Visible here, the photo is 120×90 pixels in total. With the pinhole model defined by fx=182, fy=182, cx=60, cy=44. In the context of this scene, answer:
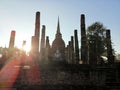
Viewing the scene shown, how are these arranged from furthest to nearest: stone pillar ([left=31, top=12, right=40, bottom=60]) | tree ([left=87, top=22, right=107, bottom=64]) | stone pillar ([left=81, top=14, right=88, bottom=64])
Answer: tree ([left=87, top=22, right=107, bottom=64])
stone pillar ([left=81, top=14, right=88, bottom=64])
stone pillar ([left=31, top=12, right=40, bottom=60])

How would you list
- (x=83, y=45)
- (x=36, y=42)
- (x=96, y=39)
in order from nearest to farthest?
1. (x=36, y=42)
2. (x=83, y=45)
3. (x=96, y=39)

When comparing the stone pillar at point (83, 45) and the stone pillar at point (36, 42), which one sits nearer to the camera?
the stone pillar at point (36, 42)

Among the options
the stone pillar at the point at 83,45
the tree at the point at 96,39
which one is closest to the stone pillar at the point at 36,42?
the stone pillar at the point at 83,45

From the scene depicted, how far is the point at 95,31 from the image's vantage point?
32.1 meters

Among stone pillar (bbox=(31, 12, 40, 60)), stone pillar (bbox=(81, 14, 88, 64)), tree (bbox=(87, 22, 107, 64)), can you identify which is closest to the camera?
stone pillar (bbox=(31, 12, 40, 60))

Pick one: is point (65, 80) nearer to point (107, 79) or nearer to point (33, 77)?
point (33, 77)

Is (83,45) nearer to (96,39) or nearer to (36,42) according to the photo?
(36,42)

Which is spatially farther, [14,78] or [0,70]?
[0,70]

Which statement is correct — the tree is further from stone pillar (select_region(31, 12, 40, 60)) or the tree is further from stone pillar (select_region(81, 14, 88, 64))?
stone pillar (select_region(31, 12, 40, 60))

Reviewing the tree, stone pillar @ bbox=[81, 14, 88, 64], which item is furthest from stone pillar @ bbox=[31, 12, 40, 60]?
the tree

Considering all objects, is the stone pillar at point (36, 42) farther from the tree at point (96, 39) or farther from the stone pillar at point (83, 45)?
the tree at point (96, 39)

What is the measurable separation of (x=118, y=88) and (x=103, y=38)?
20.4 m

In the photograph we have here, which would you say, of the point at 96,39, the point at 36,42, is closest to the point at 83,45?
the point at 36,42

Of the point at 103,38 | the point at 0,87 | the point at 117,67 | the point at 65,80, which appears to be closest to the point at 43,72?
the point at 65,80
